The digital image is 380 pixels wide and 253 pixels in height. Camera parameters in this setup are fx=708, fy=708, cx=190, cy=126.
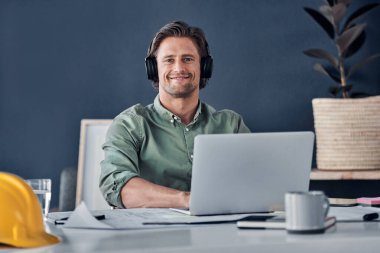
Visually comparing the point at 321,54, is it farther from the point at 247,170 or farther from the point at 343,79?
the point at 247,170

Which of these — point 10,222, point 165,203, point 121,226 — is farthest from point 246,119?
point 10,222

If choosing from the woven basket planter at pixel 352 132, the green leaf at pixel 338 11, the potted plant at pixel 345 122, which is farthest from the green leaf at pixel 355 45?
the woven basket planter at pixel 352 132

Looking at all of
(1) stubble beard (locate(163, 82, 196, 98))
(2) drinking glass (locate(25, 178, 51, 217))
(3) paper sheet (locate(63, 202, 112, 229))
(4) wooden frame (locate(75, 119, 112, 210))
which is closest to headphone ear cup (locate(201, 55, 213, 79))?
(1) stubble beard (locate(163, 82, 196, 98))

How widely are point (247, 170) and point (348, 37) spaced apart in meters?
2.16

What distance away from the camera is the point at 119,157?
2617 mm

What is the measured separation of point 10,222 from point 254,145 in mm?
682

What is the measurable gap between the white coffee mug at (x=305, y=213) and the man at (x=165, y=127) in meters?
1.04

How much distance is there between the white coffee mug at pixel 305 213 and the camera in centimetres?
144

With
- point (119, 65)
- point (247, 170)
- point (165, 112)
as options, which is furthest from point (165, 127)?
point (119, 65)

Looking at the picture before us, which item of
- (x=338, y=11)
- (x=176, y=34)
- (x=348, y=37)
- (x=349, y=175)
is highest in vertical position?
(x=338, y=11)

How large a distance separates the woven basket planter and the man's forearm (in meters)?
1.56

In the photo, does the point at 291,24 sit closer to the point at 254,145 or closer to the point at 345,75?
the point at 345,75

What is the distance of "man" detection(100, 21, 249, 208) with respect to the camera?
2.57 metres

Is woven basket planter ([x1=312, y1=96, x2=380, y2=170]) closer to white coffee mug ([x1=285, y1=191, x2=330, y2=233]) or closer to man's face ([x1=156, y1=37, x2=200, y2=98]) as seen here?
man's face ([x1=156, y1=37, x2=200, y2=98])
